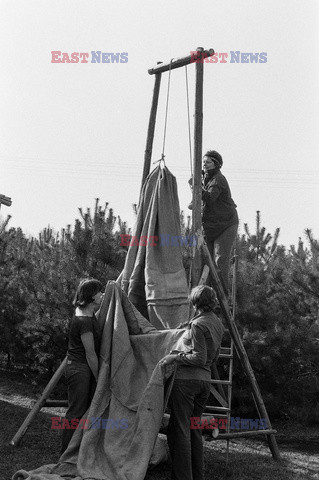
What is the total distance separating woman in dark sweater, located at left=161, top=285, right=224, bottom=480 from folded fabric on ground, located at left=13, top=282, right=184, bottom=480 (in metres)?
0.16

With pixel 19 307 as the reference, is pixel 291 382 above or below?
below

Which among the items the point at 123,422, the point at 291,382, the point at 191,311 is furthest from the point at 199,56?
the point at 291,382

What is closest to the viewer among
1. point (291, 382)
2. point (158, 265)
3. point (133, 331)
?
point (133, 331)

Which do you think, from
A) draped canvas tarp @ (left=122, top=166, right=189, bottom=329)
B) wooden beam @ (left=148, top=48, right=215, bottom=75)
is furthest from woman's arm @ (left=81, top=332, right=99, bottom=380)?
wooden beam @ (left=148, top=48, right=215, bottom=75)

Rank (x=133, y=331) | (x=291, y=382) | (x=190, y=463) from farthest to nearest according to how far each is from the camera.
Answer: (x=291, y=382) → (x=133, y=331) → (x=190, y=463)

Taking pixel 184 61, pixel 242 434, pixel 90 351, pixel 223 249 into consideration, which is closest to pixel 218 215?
pixel 223 249

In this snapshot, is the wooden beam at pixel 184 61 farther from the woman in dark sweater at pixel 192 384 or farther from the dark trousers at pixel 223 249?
the woman in dark sweater at pixel 192 384

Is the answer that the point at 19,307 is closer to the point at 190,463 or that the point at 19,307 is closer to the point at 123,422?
the point at 123,422

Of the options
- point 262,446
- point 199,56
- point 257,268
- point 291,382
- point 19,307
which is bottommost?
point 262,446

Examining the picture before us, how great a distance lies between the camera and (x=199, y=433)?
15.0 ft

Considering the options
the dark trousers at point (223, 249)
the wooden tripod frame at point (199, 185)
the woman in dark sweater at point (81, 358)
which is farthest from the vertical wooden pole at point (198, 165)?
the woman in dark sweater at point (81, 358)

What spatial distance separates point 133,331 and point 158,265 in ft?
2.64

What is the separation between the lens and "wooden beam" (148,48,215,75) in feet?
19.0

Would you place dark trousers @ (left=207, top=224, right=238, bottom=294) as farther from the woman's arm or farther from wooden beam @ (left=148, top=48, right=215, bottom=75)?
the woman's arm
